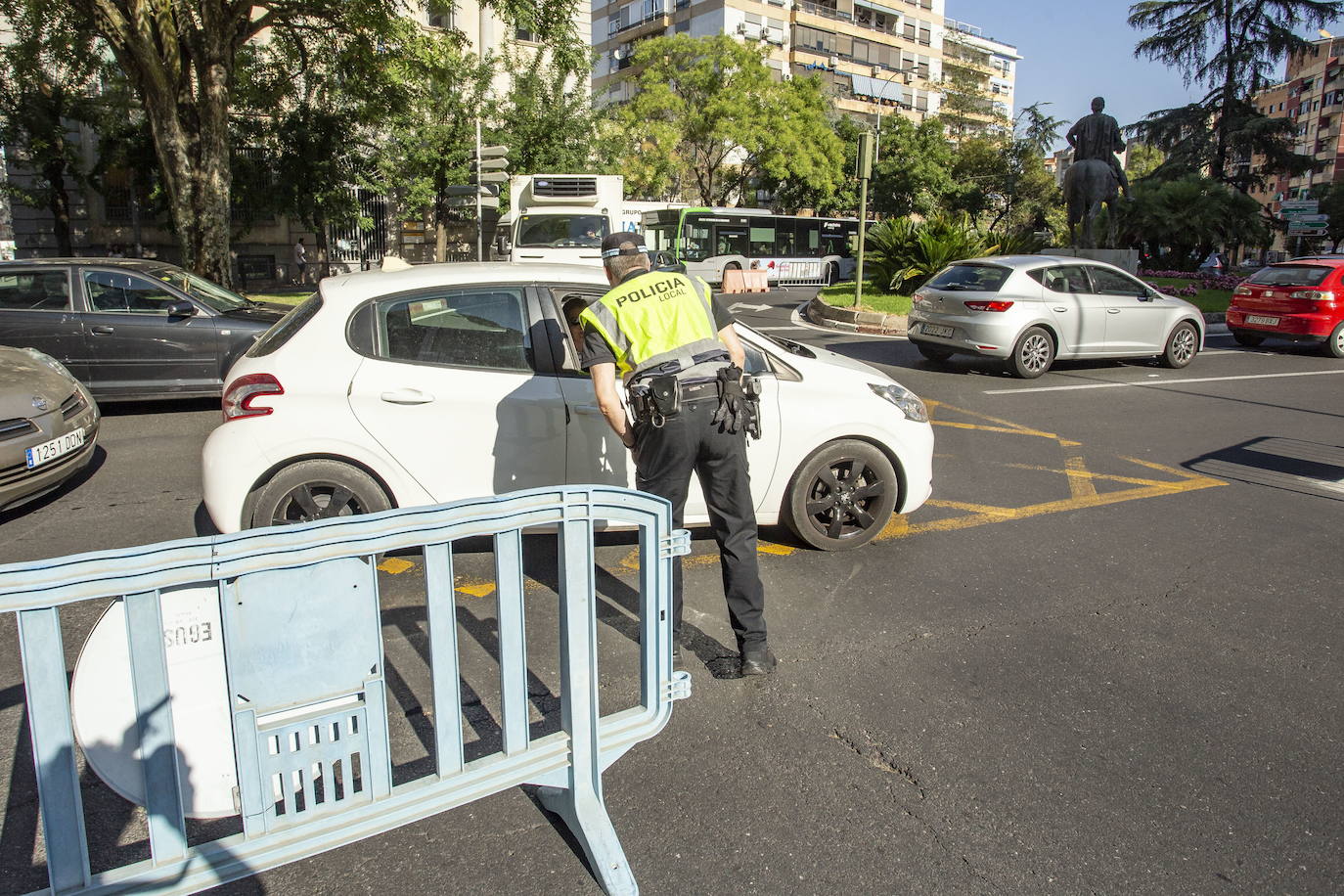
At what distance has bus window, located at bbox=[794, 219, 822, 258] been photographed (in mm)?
32500

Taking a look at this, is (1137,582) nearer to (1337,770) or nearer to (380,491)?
(1337,770)

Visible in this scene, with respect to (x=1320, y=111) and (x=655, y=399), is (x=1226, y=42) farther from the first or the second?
(x=1320, y=111)

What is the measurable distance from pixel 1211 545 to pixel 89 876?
5.46m

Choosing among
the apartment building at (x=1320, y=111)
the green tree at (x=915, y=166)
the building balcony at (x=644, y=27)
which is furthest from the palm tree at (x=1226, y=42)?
the apartment building at (x=1320, y=111)

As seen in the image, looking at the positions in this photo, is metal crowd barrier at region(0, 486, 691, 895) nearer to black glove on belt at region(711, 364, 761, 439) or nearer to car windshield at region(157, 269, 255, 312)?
black glove on belt at region(711, 364, 761, 439)

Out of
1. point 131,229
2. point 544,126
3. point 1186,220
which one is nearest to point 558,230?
point 544,126

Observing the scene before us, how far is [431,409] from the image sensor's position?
436 cm

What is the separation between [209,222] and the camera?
15516 millimetres

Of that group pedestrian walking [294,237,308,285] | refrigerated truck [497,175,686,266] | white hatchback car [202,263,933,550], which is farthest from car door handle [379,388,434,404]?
pedestrian walking [294,237,308,285]

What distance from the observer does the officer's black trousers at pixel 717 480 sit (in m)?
3.41

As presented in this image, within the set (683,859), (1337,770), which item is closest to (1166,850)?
(1337,770)

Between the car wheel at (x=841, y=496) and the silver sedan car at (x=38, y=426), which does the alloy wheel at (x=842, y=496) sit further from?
the silver sedan car at (x=38, y=426)

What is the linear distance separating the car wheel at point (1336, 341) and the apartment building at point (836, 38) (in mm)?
43933

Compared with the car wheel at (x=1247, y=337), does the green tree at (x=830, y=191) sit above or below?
above
